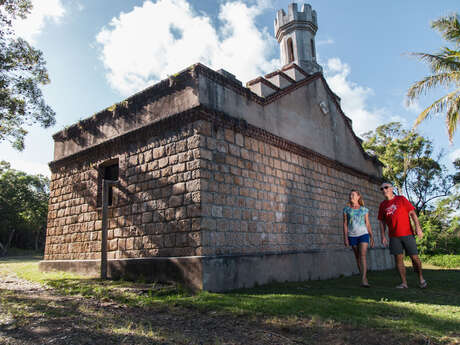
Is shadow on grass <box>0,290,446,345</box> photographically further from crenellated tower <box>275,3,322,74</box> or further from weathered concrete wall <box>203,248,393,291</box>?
crenellated tower <box>275,3,322,74</box>

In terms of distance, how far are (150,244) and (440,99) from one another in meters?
12.6

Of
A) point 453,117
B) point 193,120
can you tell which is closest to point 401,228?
point 193,120

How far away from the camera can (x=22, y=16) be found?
10.1 meters

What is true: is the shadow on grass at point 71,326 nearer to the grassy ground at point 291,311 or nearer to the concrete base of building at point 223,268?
the grassy ground at point 291,311

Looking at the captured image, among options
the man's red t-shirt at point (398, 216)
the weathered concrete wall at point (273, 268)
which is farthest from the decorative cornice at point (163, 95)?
the man's red t-shirt at point (398, 216)

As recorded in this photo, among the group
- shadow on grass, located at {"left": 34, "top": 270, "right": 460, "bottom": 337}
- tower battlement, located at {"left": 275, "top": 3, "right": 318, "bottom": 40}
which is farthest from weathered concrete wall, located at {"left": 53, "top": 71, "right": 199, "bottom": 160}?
tower battlement, located at {"left": 275, "top": 3, "right": 318, "bottom": 40}

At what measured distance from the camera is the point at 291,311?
4.77 meters

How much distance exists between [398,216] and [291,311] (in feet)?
10.7

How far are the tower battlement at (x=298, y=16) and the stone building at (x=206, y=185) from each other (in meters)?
5.06

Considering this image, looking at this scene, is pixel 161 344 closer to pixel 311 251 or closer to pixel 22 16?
pixel 311 251

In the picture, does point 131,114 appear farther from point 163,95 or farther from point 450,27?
point 450,27

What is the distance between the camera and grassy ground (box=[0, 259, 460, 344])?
385 centimetres

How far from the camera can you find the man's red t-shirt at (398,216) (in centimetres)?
669

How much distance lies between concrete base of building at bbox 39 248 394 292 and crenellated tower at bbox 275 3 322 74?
8627mm
